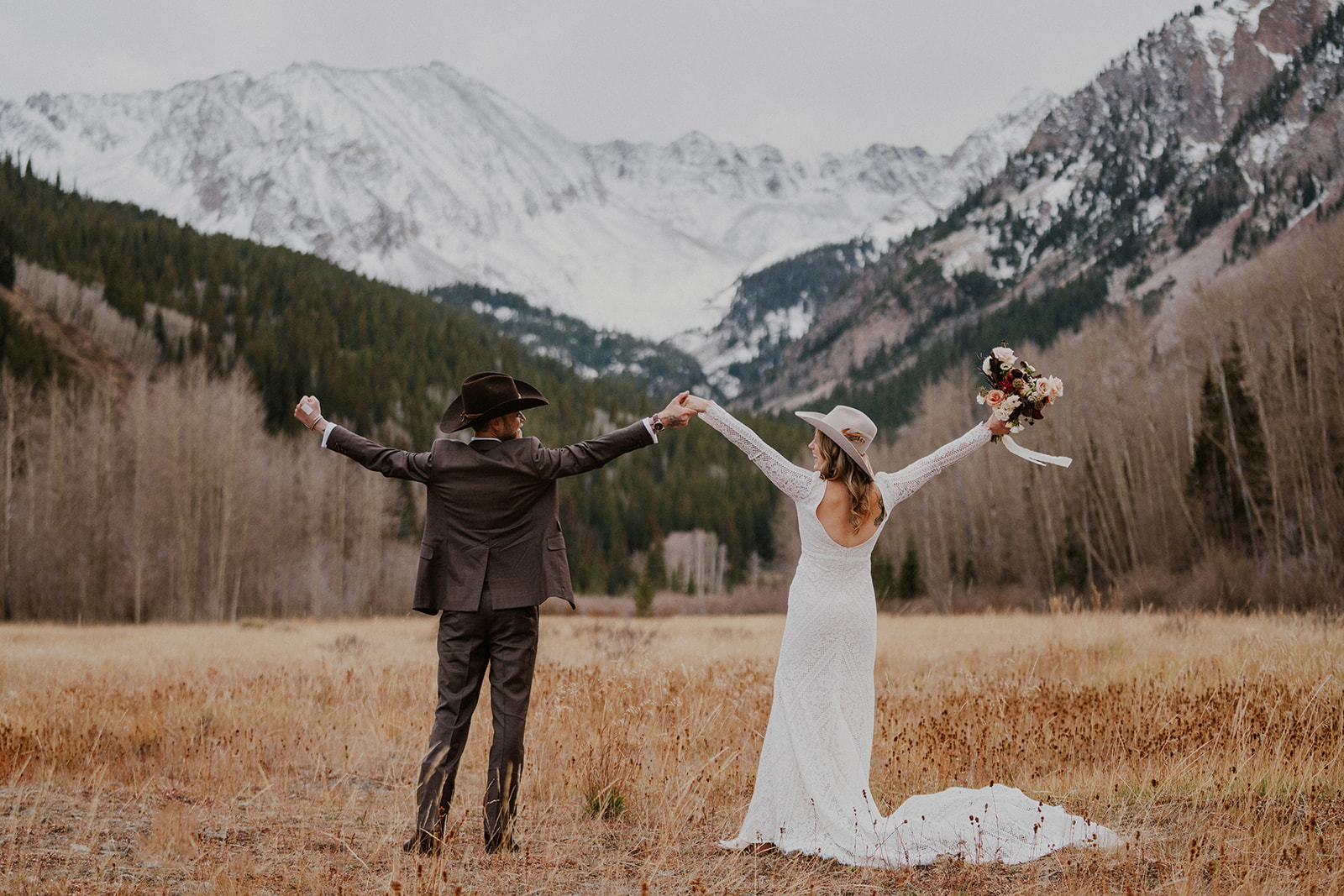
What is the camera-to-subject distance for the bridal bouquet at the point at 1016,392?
5.84 m

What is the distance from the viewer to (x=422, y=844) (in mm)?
5273

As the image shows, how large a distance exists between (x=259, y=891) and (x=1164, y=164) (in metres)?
225

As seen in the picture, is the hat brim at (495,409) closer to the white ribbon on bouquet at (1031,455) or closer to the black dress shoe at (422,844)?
the black dress shoe at (422,844)

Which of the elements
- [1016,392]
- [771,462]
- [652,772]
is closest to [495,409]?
[771,462]

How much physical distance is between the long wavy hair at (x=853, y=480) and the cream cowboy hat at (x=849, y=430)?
0.14 feet

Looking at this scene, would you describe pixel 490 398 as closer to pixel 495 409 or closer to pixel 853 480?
pixel 495 409

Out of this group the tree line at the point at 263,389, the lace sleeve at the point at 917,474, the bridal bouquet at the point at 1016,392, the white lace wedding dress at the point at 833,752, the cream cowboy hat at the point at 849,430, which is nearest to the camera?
the white lace wedding dress at the point at 833,752

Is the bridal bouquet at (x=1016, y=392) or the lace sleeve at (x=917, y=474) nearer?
the lace sleeve at (x=917, y=474)

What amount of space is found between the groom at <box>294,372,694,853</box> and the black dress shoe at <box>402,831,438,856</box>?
0.03 ft

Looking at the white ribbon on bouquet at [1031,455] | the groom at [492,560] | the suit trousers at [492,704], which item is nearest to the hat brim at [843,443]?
the groom at [492,560]

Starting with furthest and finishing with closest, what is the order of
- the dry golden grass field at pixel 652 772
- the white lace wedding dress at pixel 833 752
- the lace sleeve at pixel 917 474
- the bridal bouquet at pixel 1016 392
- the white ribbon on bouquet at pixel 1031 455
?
the bridal bouquet at pixel 1016 392 < the white ribbon on bouquet at pixel 1031 455 < the lace sleeve at pixel 917 474 < the white lace wedding dress at pixel 833 752 < the dry golden grass field at pixel 652 772

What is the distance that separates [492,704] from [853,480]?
94.3 inches

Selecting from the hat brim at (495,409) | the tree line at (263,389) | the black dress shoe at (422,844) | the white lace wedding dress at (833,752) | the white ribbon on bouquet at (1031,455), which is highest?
the tree line at (263,389)

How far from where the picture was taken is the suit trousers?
5.33 m
